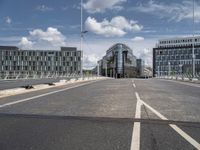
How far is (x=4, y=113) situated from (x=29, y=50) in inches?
5822

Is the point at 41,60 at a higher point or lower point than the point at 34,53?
lower

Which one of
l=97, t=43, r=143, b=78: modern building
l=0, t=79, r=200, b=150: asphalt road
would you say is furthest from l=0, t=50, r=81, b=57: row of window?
l=0, t=79, r=200, b=150: asphalt road

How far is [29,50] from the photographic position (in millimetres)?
154500

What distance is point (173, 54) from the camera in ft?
595

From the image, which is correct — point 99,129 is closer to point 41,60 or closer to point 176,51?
point 41,60

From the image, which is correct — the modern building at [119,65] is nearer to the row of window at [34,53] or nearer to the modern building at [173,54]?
the modern building at [173,54]

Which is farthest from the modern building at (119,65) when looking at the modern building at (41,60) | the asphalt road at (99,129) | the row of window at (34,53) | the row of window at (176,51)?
the asphalt road at (99,129)

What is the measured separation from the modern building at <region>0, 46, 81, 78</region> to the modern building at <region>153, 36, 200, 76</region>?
157 feet

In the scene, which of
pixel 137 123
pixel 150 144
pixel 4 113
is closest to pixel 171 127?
pixel 137 123

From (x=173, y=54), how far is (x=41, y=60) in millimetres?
72527

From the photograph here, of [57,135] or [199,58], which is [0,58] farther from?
[57,135]

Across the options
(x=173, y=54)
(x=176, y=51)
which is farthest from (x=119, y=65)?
(x=176, y=51)

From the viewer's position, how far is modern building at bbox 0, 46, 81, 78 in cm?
15038

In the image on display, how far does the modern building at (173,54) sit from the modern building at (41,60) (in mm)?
47729
